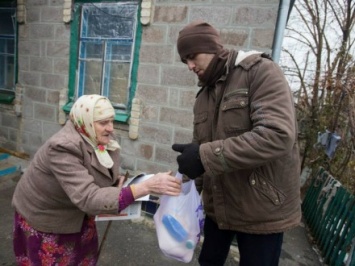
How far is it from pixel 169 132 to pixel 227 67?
1983 millimetres

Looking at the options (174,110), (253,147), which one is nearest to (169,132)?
(174,110)

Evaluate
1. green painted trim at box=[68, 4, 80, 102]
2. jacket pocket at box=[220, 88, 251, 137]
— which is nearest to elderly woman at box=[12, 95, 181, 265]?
jacket pocket at box=[220, 88, 251, 137]

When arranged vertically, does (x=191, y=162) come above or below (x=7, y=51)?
below

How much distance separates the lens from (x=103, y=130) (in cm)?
155

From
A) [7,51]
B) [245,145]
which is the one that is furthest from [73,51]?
[245,145]

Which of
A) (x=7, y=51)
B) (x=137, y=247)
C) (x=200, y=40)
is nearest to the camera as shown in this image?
(x=200, y=40)

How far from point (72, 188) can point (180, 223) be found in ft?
1.94

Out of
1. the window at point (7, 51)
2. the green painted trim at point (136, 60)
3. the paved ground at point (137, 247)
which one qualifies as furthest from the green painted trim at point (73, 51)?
the paved ground at point (137, 247)

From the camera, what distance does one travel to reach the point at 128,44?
350 cm

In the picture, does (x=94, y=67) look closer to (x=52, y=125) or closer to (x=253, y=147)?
(x=52, y=125)

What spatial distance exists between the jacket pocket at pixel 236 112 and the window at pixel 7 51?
4.03m

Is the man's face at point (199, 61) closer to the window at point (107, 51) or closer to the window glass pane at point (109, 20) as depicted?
the window at point (107, 51)

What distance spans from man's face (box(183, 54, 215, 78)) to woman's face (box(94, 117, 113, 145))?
538mm

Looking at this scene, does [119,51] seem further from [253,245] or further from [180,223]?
[253,245]
